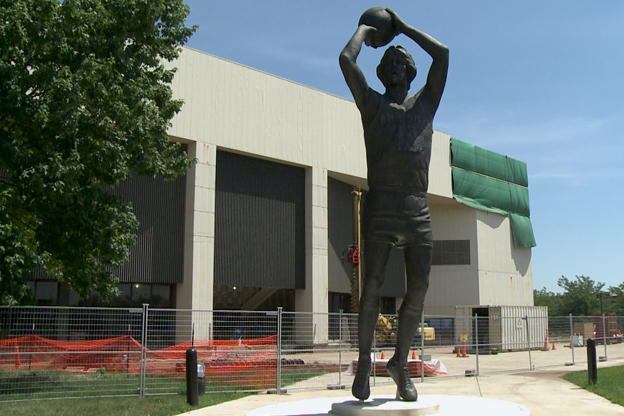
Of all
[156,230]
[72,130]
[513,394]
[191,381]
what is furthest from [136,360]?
[156,230]

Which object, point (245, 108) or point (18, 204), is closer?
point (18, 204)

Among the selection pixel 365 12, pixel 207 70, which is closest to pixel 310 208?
pixel 207 70

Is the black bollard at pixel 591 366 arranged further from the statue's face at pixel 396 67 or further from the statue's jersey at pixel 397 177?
the statue's face at pixel 396 67

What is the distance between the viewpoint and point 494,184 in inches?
1799

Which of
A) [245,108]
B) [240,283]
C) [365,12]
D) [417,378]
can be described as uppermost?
[245,108]

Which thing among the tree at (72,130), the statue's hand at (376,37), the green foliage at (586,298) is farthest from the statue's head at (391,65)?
the green foliage at (586,298)

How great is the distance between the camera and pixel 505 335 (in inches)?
1061

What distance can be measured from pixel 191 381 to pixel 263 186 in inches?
870

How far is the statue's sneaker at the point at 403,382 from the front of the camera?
20.0 feet

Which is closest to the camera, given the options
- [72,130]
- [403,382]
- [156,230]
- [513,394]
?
[403,382]

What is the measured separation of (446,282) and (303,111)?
17.5 metres

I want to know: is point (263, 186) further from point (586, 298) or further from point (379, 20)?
point (586, 298)

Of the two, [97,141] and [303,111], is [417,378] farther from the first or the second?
[303,111]

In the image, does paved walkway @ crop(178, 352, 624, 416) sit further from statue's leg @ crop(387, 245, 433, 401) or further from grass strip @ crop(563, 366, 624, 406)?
statue's leg @ crop(387, 245, 433, 401)
